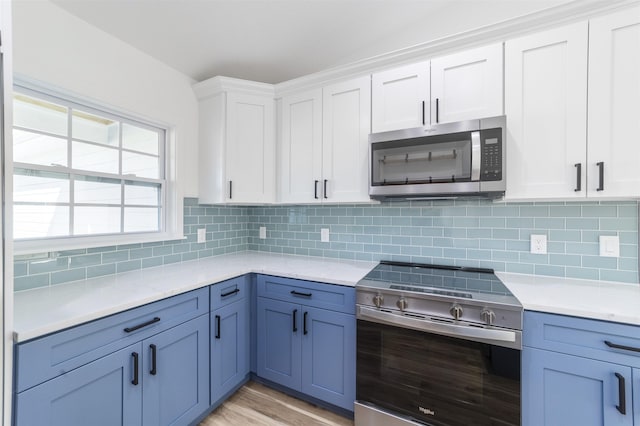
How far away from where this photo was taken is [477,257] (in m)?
1.95

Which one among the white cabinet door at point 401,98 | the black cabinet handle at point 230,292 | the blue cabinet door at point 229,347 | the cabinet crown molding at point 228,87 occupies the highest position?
the cabinet crown molding at point 228,87

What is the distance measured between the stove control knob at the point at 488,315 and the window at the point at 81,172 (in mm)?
2242

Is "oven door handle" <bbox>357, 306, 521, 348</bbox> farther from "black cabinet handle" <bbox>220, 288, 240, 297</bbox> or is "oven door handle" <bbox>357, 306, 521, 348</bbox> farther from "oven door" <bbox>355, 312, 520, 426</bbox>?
"black cabinet handle" <bbox>220, 288, 240, 297</bbox>

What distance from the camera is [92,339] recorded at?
1159 millimetres

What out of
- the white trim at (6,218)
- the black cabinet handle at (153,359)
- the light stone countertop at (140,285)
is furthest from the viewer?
the black cabinet handle at (153,359)

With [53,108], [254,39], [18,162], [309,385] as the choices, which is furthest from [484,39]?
[18,162]

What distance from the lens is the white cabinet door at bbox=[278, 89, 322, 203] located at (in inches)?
84.7

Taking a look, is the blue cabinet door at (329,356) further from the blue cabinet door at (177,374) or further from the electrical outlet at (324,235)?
the electrical outlet at (324,235)

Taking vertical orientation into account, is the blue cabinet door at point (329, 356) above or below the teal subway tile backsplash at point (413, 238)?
below

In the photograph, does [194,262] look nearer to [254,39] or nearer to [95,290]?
[95,290]

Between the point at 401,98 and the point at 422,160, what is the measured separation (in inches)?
18.4

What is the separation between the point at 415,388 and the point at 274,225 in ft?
5.97

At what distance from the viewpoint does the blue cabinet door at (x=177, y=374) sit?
4.55 feet

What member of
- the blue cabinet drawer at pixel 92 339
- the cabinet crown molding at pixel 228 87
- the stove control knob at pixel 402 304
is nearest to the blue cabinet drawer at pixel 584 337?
the stove control knob at pixel 402 304
